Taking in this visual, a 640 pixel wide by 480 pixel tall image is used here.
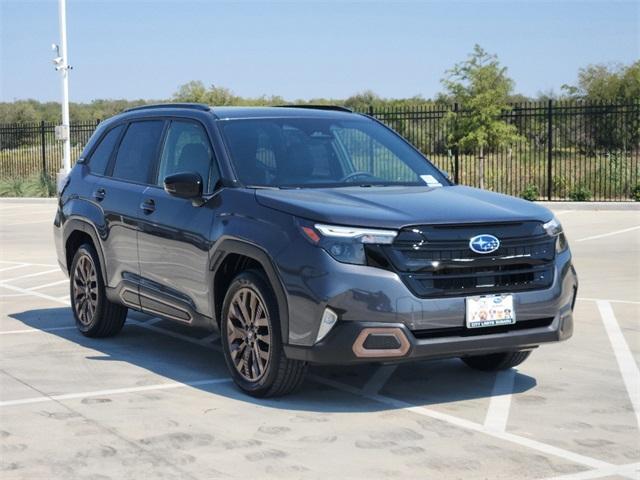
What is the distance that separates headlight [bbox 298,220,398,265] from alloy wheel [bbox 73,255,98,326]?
10.7 ft

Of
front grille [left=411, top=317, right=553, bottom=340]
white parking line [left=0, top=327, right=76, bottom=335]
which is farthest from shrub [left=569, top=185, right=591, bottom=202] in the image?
front grille [left=411, top=317, right=553, bottom=340]

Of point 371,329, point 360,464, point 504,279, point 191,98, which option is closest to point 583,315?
point 504,279

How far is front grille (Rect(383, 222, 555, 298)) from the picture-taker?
6.34 m

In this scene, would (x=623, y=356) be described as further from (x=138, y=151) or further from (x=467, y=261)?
(x=138, y=151)

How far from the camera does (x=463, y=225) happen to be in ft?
21.3

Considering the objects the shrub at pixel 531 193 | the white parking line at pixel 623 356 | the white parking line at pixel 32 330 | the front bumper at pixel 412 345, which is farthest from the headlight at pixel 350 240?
the shrub at pixel 531 193

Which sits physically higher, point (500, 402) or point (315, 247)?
point (315, 247)

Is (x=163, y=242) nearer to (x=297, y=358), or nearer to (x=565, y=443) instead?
(x=297, y=358)

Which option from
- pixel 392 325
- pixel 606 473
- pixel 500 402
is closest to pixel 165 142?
pixel 392 325

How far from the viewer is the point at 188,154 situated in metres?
8.00

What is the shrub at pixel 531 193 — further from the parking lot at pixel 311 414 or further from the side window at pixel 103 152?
the side window at pixel 103 152

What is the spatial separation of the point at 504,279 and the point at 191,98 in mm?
43128

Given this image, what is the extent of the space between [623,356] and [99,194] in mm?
4328

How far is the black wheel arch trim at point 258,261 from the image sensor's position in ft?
21.4
